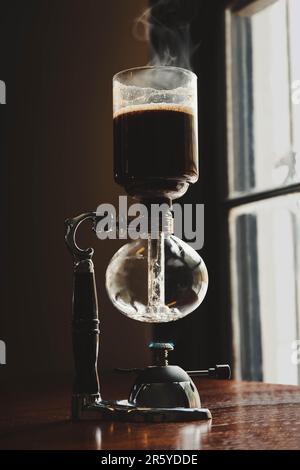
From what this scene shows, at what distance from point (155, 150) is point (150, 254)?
0.15 m

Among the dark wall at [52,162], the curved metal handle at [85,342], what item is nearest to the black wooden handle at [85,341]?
the curved metal handle at [85,342]

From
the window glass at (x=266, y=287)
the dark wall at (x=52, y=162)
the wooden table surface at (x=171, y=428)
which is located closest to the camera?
the wooden table surface at (x=171, y=428)

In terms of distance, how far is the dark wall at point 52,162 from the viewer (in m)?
2.01

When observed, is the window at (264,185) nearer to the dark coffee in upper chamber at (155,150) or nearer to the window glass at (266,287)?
the window glass at (266,287)

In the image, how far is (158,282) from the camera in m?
0.96

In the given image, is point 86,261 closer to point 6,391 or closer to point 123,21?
point 6,391

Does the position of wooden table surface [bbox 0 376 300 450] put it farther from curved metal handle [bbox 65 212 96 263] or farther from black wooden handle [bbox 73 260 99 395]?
curved metal handle [bbox 65 212 96 263]

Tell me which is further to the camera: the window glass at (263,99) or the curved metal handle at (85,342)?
the window glass at (263,99)

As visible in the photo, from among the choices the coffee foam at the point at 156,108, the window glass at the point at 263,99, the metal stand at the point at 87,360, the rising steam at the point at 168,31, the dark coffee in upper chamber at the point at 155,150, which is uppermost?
the rising steam at the point at 168,31

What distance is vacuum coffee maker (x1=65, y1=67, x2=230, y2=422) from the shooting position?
37.5 inches

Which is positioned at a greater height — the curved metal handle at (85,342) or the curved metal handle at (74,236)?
the curved metal handle at (74,236)

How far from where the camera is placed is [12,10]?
81.8 inches

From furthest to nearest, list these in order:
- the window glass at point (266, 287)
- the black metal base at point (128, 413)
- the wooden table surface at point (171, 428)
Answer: the window glass at point (266, 287) → the black metal base at point (128, 413) → the wooden table surface at point (171, 428)
